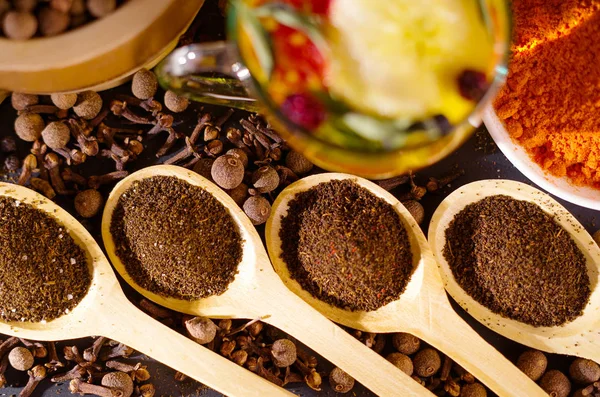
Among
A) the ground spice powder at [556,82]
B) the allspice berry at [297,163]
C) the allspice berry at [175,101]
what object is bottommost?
the allspice berry at [297,163]

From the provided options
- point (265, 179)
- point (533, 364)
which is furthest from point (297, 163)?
point (533, 364)

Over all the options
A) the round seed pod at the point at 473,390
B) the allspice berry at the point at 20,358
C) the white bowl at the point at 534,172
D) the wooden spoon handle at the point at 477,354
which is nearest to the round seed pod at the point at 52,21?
the allspice berry at the point at 20,358

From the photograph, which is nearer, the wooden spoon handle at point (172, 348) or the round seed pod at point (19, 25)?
the round seed pod at point (19, 25)

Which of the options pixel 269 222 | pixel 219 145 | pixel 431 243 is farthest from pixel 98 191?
pixel 431 243

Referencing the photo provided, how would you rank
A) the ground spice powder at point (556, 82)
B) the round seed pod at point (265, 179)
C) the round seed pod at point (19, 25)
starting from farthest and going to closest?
the round seed pod at point (265, 179) → the ground spice powder at point (556, 82) → the round seed pod at point (19, 25)

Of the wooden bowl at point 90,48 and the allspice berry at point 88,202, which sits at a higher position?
the wooden bowl at point 90,48

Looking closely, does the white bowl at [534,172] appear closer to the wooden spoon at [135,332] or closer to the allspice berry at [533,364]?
the allspice berry at [533,364]

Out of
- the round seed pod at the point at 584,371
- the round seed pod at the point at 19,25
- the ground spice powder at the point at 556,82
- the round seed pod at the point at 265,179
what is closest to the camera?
the round seed pod at the point at 19,25

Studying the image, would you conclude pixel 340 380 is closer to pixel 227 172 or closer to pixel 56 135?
pixel 227 172
